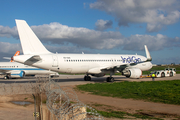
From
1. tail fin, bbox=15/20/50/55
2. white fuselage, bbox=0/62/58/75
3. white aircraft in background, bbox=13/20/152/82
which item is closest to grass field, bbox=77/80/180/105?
white aircraft in background, bbox=13/20/152/82

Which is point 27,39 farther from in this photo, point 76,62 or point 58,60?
point 76,62

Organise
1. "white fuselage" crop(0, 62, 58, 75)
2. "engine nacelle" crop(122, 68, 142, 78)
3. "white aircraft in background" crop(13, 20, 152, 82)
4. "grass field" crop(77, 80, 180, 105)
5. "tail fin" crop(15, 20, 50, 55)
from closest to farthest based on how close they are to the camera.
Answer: "grass field" crop(77, 80, 180, 105) → "white aircraft in background" crop(13, 20, 152, 82) → "tail fin" crop(15, 20, 50, 55) → "engine nacelle" crop(122, 68, 142, 78) → "white fuselage" crop(0, 62, 58, 75)

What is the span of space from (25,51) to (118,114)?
17.8 m

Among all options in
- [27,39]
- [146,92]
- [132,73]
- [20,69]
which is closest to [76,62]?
[27,39]

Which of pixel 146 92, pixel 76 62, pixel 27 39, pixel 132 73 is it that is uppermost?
pixel 27 39

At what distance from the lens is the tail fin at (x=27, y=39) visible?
22595 mm

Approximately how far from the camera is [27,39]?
2281cm

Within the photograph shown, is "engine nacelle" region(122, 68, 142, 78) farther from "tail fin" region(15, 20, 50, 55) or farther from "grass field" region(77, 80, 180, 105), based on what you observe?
"tail fin" region(15, 20, 50, 55)

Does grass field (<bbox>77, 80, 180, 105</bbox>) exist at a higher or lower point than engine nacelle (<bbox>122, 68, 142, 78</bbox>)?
lower

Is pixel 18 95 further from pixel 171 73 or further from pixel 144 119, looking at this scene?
pixel 171 73

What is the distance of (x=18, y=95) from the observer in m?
13.6

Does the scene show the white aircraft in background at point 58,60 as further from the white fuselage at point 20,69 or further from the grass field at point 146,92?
the white fuselage at point 20,69

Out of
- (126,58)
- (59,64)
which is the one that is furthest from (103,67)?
(59,64)

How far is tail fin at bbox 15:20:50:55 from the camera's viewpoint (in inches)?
890
